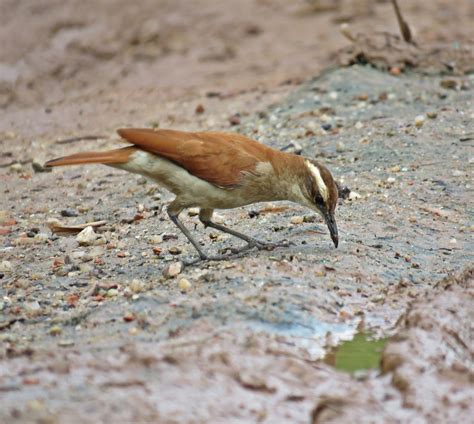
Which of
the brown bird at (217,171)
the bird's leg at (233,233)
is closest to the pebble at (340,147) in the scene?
the bird's leg at (233,233)

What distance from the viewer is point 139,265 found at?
28.2 ft

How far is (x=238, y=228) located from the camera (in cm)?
937

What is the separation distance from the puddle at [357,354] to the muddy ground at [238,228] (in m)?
0.12

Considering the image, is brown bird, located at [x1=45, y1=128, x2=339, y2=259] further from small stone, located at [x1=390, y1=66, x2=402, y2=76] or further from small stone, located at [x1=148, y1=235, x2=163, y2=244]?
small stone, located at [x1=390, y1=66, x2=402, y2=76]

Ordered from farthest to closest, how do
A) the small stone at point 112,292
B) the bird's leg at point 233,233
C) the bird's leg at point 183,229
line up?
the bird's leg at point 233,233, the bird's leg at point 183,229, the small stone at point 112,292

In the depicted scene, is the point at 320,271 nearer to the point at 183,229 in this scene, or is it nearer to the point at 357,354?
the point at 357,354

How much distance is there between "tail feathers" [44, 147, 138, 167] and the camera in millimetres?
8195

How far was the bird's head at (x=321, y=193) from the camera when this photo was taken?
829 centimetres

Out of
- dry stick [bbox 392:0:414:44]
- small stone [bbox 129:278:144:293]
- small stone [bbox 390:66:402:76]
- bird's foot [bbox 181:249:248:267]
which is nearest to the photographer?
small stone [bbox 129:278:144:293]

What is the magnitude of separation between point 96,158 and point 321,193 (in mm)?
1818

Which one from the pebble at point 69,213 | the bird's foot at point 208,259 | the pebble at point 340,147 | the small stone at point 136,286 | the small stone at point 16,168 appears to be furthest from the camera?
the small stone at point 16,168

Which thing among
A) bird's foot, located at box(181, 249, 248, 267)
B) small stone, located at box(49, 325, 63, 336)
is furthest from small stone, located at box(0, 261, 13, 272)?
small stone, located at box(49, 325, 63, 336)

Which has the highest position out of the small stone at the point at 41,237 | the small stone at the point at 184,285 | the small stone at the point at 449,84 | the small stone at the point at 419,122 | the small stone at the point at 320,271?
the small stone at the point at 184,285

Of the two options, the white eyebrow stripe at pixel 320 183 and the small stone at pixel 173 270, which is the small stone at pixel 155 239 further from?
the white eyebrow stripe at pixel 320 183
